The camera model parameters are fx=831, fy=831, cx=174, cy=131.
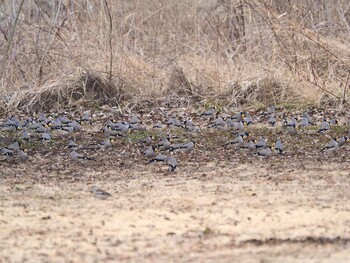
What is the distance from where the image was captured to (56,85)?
12117mm

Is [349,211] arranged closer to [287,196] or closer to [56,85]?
[287,196]

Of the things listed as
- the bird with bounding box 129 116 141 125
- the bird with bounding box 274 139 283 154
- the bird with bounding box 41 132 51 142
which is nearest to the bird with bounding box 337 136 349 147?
the bird with bounding box 274 139 283 154

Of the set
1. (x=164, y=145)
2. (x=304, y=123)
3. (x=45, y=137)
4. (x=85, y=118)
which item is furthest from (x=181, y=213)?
(x=85, y=118)

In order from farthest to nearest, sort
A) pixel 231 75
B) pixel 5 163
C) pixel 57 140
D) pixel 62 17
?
pixel 62 17, pixel 231 75, pixel 57 140, pixel 5 163

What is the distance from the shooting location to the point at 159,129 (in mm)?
10500

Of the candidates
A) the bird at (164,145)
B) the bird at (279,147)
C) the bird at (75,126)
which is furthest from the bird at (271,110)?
the bird at (75,126)

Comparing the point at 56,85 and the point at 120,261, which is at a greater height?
the point at 120,261

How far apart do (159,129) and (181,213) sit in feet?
14.6

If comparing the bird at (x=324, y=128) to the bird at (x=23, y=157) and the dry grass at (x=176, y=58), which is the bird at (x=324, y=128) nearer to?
the dry grass at (x=176, y=58)

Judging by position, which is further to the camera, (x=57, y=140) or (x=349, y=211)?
(x=57, y=140)

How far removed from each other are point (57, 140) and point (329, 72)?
4.29 m

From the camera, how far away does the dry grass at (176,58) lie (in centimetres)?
1188

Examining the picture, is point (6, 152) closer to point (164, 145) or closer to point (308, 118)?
point (164, 145)

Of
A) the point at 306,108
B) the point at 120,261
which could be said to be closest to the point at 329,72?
the point at 306,108
